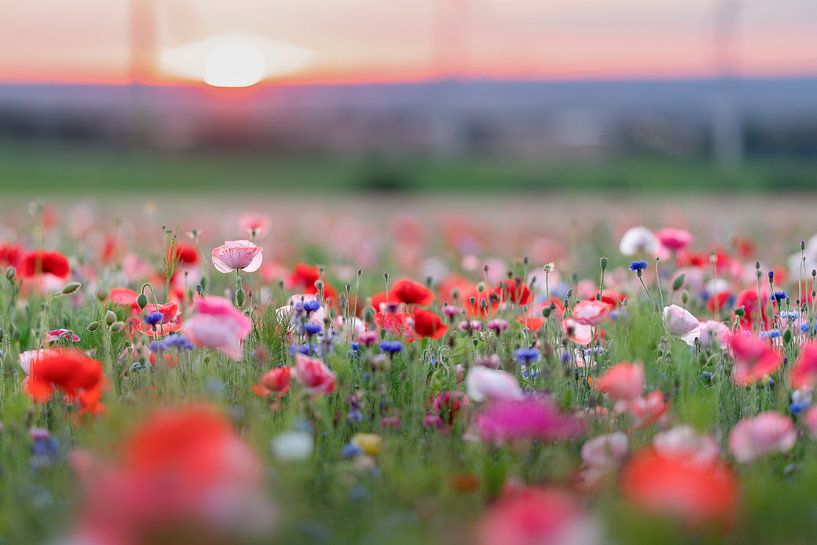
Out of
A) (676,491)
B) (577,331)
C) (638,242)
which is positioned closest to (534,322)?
(577,331)

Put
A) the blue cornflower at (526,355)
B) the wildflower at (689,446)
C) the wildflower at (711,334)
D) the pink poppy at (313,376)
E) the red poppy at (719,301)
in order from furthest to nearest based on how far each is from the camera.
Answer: the red poppy at (719,301)
the wildflower at (711,334)
the blue cornflower at (526,355)
the pink poppy at (313,376)
the wildflower at (689,446)

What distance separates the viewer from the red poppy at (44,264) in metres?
2.38

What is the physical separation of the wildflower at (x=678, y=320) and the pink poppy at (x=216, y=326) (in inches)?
34.9

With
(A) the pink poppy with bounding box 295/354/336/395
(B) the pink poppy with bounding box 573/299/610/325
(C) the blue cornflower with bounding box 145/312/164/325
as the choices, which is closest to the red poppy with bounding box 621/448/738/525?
(A) the pink poppy with bounding box 295/354/336/395

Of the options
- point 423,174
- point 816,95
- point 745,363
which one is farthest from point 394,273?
point 816,95

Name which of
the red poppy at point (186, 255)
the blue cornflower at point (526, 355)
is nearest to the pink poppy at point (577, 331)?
the blue cornflower at point (526, 355)

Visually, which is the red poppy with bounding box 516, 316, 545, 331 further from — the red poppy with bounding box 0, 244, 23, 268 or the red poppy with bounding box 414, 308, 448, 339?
the red poppy with bounding box 0, 244, 23, 268

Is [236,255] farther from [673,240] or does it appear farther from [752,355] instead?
[673,240]

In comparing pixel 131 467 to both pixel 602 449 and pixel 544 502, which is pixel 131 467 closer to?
pixel 544 502

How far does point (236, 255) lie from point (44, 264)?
622mm

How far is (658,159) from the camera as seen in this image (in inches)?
914

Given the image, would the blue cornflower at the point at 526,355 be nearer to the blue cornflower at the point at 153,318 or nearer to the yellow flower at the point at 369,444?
the yellow flower at the point at 369,444

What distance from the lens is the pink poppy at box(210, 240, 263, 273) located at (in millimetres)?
2123

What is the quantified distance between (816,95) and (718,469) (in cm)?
3466
